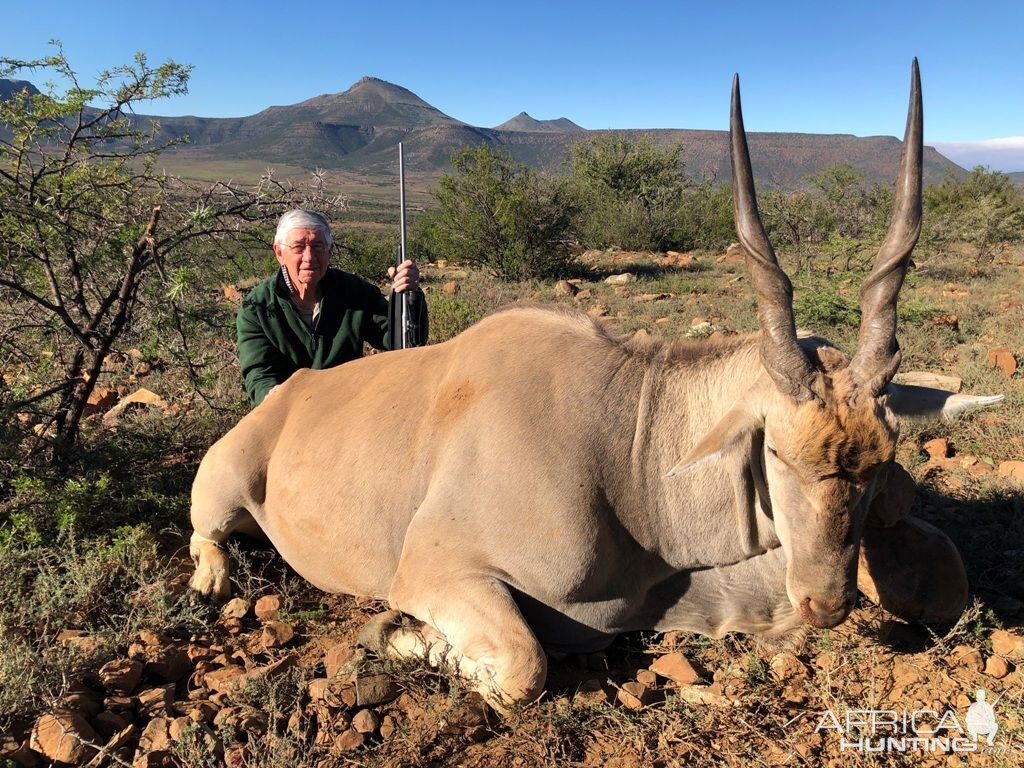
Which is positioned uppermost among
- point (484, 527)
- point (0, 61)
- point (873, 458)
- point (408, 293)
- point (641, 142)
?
point (641, 142)

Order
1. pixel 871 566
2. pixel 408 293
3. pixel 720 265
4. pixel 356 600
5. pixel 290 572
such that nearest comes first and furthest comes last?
pixel 871 566
pixel 356 600
pixel 290 572
pixel 408 293
pixel 720 265

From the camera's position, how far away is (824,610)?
9.08ft

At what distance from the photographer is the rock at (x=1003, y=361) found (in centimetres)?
711

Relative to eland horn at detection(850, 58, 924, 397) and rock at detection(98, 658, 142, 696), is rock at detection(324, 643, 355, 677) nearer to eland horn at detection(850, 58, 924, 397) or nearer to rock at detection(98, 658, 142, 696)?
rock at detection(98, 658, 142, 696)

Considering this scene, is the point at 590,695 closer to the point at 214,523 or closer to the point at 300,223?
the point at 214,523

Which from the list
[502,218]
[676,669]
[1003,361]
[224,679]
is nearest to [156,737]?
[224,679]

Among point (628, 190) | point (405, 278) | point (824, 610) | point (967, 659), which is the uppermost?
point (628, 190)

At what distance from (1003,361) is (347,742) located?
7.29m

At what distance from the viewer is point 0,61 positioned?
4.45 m

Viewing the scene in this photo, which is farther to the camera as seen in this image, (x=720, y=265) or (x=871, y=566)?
(x=720, y=265)

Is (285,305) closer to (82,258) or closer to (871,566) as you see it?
(82,258)

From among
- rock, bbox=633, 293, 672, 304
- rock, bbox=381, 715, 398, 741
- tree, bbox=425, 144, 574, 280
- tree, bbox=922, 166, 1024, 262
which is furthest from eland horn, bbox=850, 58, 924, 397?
tree, bbox=922, 166, 1024, 262

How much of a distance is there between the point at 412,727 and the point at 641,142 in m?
30.5

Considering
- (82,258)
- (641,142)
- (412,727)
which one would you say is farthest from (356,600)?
(641,142)
